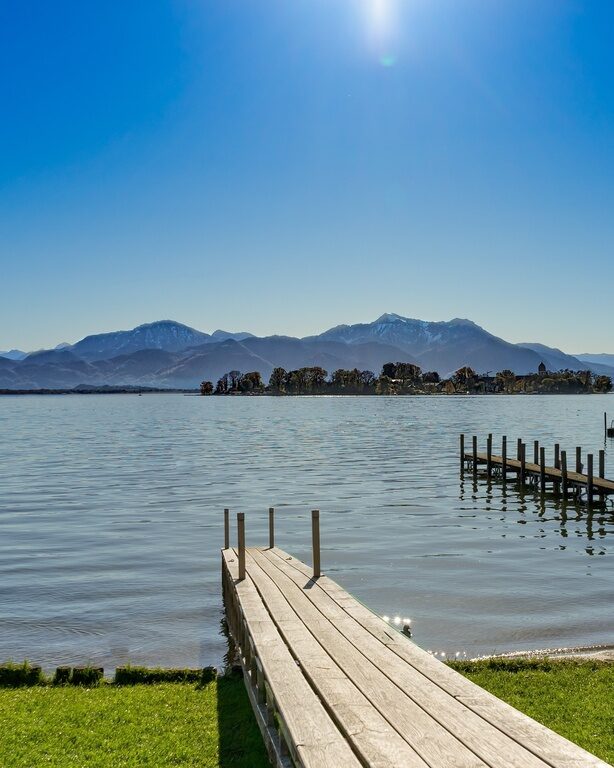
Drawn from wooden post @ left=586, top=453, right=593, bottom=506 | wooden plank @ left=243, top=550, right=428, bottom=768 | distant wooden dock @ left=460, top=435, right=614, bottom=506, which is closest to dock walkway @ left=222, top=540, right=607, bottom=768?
wooden plank @ left=243, top=550, right=428, bottom=768

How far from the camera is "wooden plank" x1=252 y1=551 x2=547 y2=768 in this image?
266 inches

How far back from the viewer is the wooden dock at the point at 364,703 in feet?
22.3

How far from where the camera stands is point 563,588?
22.8m

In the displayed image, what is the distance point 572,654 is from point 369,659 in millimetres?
8255

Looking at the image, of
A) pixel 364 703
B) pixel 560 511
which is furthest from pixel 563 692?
pixel 560 511

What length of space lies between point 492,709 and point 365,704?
136 cm

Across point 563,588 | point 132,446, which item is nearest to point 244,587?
point 563,588

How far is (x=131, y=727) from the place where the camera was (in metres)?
11.4

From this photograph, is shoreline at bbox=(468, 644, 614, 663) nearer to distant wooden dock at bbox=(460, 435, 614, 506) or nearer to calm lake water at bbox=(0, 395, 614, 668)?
calm lake water at bbox=(0, 395, 614, 668)

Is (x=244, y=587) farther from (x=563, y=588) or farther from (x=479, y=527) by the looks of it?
(x=479, y=527)

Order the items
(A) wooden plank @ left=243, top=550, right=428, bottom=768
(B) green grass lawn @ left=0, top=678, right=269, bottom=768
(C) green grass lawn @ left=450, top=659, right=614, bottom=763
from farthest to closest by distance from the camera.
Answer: (C) green grass lawn @ left=450, top=659, right=614, bottom=763 < (B) green grass lawn @ left=0, top=678, right=269, bottom=768 < (A) wooden plank @ left=243, top=550, right=428, bottom=768

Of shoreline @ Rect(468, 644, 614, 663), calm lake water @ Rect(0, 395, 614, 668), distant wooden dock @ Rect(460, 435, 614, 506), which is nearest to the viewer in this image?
shoreline @ Rect(468, 644, 614, 663)

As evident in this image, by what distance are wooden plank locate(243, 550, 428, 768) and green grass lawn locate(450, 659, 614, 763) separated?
3740mm

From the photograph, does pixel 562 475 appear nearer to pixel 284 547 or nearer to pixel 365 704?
pixel 284 547
